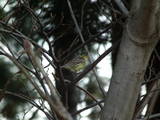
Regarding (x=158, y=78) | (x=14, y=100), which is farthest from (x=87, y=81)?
(x=158, y=78)

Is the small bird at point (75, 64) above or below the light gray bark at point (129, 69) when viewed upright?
above

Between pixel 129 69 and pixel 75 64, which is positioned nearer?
pixel 129 69

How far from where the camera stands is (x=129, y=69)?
104 cm

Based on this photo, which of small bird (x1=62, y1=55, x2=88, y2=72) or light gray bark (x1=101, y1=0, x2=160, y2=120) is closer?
light gray bark (x1=101, y1=0, x2=160, y2=120)

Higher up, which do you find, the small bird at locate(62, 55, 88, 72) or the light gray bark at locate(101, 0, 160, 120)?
the small bird at locate(62, 55, 88, 72)

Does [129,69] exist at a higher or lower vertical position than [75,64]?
lower

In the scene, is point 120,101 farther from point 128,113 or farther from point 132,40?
point 132,40

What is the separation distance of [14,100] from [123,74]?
245 cm

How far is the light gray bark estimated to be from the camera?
101 centimetres

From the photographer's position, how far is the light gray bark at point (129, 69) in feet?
3.31

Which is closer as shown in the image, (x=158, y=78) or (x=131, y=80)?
(x=131, y=80)

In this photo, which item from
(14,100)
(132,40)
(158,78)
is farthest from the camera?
(14,100)

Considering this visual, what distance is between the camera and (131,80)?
1.04 m

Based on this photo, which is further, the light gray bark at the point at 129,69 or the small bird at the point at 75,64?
the small bird at the point at 75,64
